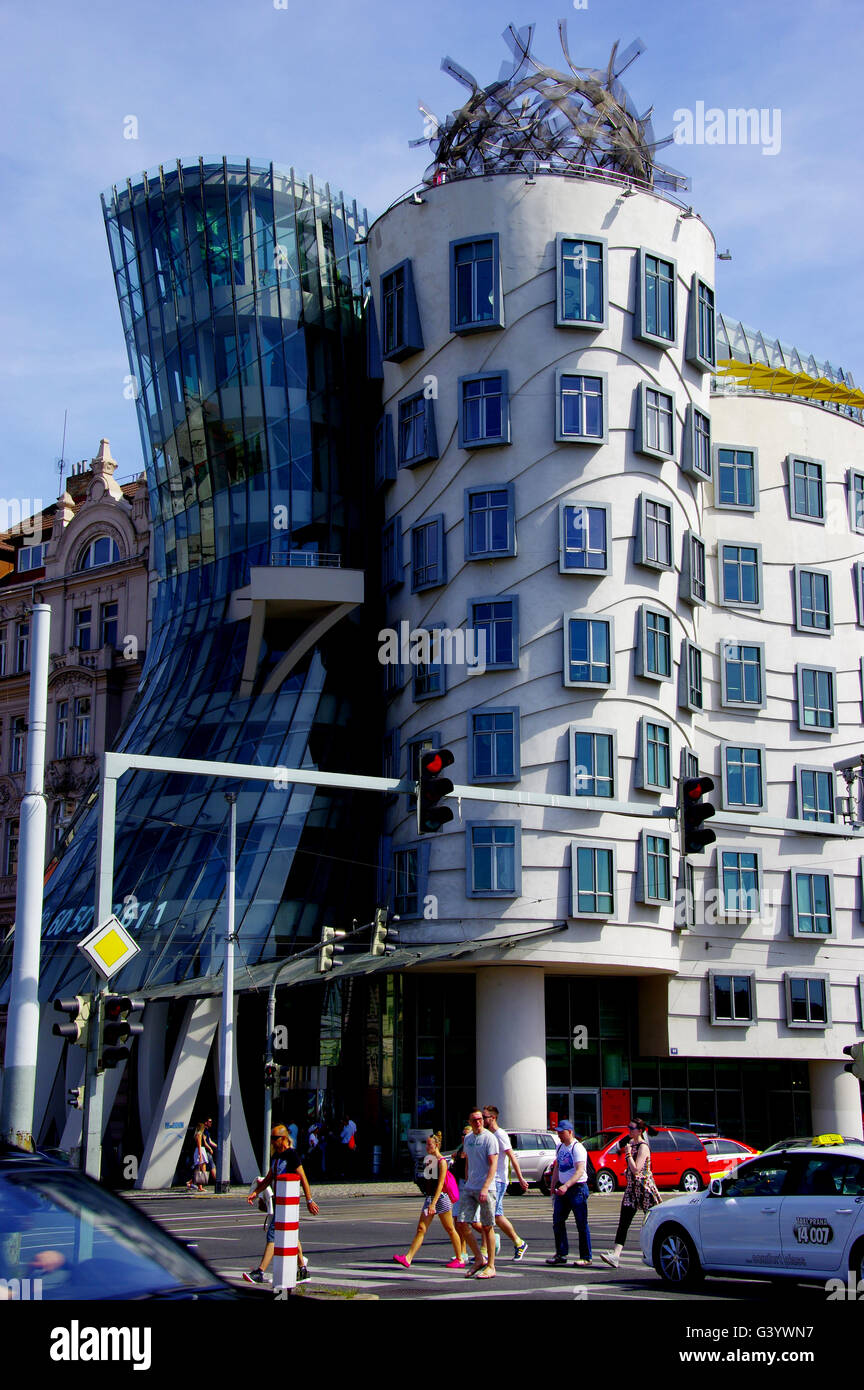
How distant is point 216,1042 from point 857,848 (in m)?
20.9

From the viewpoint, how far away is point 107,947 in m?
18.3

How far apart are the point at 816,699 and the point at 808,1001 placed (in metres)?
9.54

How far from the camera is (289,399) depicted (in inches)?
1913

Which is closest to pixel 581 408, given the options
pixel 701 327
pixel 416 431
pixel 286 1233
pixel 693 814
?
pixel 416 431

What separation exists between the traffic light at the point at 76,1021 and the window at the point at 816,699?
34717mm

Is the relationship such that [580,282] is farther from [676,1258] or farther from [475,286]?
[676,1258]

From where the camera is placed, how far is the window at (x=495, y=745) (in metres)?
42.1

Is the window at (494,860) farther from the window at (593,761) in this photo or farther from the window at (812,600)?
the window at (812,600)

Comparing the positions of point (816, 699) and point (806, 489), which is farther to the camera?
point (806, 489)

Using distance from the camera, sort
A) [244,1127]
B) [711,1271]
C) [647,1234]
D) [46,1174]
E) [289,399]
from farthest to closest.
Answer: [289,399], [244,1127], [647,1234], [711,1271], [46,1174]

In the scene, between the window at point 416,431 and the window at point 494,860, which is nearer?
the window at point 494,860

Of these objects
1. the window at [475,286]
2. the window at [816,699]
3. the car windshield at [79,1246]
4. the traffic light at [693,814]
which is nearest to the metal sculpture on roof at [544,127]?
the window at [475,286]
